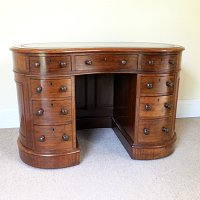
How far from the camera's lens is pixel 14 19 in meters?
2.12

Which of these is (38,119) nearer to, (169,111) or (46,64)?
(46,64)

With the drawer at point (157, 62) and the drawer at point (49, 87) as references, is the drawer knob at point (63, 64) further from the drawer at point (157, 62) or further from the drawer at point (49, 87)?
the drawer at point (157, 62)

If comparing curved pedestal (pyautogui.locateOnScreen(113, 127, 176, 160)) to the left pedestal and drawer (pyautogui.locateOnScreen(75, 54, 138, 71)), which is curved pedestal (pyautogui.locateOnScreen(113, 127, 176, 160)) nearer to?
the left pedestal

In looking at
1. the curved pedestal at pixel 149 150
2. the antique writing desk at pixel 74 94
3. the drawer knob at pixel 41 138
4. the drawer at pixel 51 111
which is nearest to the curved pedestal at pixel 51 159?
the antique writing desk at pixel 74 94

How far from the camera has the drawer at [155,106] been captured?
1696 mm

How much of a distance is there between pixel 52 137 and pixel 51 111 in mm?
184

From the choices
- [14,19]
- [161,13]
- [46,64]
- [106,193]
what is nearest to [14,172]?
[106,193]

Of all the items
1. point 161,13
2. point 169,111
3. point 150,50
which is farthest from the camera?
point 161,13

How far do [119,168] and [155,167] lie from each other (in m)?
0.26

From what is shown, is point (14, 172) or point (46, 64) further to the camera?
point (14, 172)

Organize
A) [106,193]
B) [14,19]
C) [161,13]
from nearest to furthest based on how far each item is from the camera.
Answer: [106,193] < [14,19] < [161,13]

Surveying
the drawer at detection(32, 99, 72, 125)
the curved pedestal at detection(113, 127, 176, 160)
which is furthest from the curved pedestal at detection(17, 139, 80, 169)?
the curved pedestal at detection(113, 127, 176, 160)

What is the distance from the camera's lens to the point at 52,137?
1.62 metres

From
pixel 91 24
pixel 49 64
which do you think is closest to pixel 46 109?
pixel 49 64
